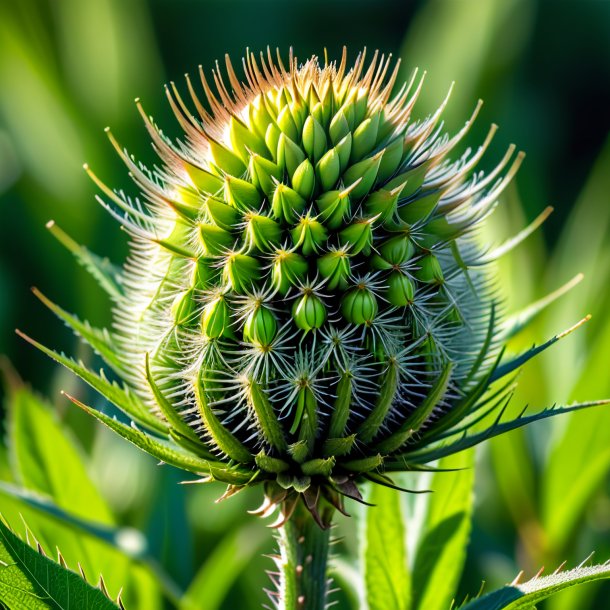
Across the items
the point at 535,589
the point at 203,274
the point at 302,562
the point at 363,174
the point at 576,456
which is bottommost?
the point at 302,562

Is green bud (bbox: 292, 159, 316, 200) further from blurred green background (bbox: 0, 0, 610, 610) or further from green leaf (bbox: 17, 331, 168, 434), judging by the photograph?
blurred green background (bbox: 0, 0, 610, 610)

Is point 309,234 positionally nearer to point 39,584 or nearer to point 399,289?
point 399,289

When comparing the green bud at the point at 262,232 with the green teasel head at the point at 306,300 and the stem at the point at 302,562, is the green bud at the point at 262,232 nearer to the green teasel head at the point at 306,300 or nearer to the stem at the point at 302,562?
the green teasel head at the point at 306,300

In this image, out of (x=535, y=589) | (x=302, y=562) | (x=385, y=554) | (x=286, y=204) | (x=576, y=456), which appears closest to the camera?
(x=535, y=589)

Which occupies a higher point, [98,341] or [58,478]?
[98,341]

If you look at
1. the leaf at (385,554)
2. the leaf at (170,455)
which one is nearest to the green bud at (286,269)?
the leaf at (170,455)

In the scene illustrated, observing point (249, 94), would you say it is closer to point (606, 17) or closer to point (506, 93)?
point (506, 93)

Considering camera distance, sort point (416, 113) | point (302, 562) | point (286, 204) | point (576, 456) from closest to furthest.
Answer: point (286, 204) → point (302, 562) → point (576, 456) → point (416, 113)

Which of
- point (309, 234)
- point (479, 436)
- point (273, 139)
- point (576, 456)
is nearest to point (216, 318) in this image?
point (309, 234)
